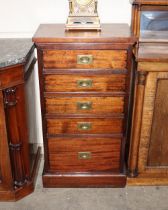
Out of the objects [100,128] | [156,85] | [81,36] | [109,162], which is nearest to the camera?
[81,36]

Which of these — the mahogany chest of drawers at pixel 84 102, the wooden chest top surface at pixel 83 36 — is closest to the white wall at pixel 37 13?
the mahogany chest of drawers at pixel 84 102

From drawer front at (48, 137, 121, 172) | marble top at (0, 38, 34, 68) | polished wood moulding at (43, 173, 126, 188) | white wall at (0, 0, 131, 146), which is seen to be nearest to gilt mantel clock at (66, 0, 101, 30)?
white wall at (0, 0, 131, 146)

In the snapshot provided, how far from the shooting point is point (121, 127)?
184 cm

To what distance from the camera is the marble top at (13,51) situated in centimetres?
150

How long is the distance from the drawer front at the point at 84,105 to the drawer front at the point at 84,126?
63 mm

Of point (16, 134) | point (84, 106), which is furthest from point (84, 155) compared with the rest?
point (16, 134)

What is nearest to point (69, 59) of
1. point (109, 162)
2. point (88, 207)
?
point (109, 162)

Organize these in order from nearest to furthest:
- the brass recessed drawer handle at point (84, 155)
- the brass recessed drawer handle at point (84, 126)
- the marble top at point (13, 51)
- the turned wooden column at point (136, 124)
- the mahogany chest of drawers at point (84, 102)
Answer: the marble top at point (13, 51)
the mahogany chest of drawers at point (84, 102)
the turned wooden column at point (136, 124)
the brass recessed drawer handle at point (84, 126)
the brass recessed drawer handle at point (84, 155)

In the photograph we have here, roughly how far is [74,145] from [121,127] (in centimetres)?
33

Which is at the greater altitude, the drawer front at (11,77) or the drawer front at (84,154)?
the drawer front at (11,77)

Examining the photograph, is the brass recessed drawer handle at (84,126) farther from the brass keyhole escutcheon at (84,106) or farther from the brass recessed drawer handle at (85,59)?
the brass recessed drawer handle at (85,59)

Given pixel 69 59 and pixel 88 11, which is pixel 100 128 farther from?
pixel 88 11

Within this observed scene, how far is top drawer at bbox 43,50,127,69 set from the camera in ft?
5.31

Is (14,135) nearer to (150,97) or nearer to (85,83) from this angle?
(85,83)
